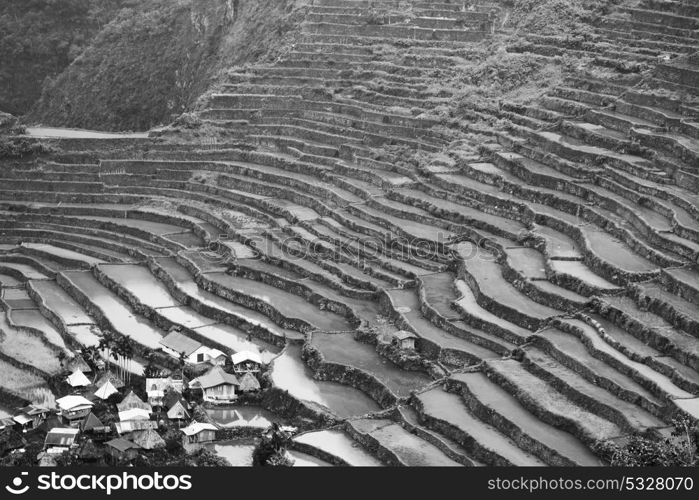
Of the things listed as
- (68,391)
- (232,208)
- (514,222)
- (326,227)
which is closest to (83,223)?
(232,208)

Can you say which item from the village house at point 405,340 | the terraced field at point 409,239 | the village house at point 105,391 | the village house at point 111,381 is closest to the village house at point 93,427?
the village house at point 105,391

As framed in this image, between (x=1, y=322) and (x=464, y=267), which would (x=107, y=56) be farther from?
(x=464, y=267)

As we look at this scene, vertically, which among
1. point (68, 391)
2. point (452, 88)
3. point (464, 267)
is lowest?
point (68, 391)

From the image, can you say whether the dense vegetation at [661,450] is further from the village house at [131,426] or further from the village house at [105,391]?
the village house at [105,391]

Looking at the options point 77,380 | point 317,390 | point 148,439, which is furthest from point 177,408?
point 77,380

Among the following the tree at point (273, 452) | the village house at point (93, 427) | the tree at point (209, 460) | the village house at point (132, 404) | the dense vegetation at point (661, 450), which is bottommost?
the village house at point (93, 427)

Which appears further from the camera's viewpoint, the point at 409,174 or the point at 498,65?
the point at 498,65

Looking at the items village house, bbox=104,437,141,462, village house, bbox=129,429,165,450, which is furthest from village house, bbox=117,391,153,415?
village house, bbox=104,437,141,462
